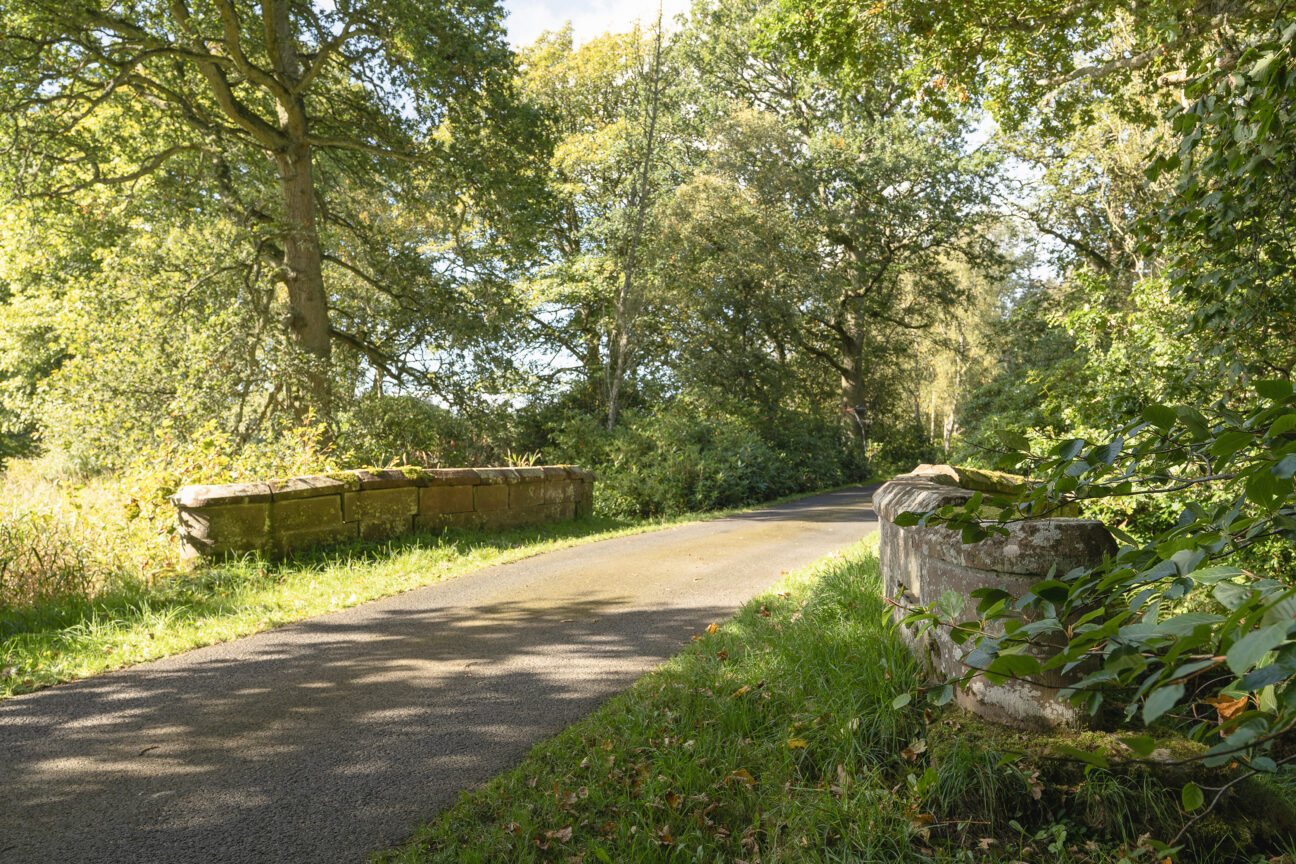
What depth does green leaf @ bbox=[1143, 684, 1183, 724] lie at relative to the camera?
3.22 feet

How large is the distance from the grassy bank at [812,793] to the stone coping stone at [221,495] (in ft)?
15.7

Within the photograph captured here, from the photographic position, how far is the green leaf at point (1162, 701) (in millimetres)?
982

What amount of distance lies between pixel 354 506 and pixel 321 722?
4520mm

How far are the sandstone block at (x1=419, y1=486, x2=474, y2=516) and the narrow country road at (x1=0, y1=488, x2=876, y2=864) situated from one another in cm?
227

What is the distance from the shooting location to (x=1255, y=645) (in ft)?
Result: 2.99

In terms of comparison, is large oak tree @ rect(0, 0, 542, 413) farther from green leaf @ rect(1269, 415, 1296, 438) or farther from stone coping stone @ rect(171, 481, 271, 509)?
green leaf @ rect(1269, 415, 1296, 438)

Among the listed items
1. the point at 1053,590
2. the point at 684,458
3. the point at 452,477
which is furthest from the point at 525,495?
the point at 1053,590

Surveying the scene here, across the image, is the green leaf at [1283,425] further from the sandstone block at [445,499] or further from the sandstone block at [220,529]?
the sandstone block at [445,499]

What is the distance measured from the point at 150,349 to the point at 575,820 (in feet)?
38.7

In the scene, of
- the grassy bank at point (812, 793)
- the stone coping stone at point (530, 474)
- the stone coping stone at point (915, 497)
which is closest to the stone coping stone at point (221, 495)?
the stone coping stone at point (530, 474)

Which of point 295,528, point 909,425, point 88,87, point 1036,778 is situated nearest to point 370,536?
point 295,528

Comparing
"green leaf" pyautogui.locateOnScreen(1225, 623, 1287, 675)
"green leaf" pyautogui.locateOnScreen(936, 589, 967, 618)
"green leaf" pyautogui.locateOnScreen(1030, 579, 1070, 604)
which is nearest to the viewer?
"green leaf" pyautogui.locateOnScreen(1225, 623, 1287, 675)

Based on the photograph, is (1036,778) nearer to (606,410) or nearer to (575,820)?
(575,820)

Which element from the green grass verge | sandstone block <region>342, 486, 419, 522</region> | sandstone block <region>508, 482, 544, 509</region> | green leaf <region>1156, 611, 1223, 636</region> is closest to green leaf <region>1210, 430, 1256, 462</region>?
green leaf <region>1156, 611, 1223, 636</region>
